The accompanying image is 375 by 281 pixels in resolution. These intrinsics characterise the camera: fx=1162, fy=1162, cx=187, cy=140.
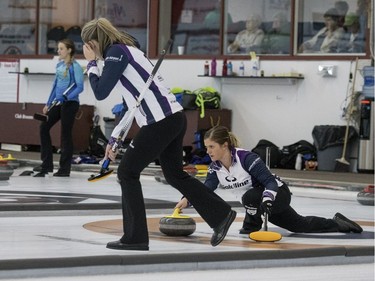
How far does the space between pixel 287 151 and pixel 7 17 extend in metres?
8.03

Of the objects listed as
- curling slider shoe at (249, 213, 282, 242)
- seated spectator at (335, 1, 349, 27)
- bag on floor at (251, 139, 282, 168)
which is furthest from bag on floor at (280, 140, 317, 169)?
curling slider shoe at (249, 213, 282, 242)

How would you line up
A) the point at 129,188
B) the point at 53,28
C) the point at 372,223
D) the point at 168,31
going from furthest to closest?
the point at 53,28 < the point at 168,31 < the point at 372,223 < the point at 129,188

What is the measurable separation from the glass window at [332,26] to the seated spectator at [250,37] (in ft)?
2.72

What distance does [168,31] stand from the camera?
71.7ft

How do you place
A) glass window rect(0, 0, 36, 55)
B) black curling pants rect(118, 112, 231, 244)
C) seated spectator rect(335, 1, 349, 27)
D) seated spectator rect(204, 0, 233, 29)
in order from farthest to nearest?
1. glass window rect(0, 0, 36, 55)
2. seated spectator rect(204, 0, 233, 29)
3. seated spectator rect(335, 1, 349, 27)
4. black curling pants rect(118, 112, 231, 244)

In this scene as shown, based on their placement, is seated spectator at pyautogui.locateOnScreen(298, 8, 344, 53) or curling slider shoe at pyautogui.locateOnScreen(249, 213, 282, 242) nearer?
curling slider shoe at pyautogui.locateOnScreen(249, 213, 282, 242)

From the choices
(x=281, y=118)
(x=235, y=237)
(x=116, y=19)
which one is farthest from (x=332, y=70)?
(x=235, y=237)

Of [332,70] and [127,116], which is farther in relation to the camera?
[332,70]

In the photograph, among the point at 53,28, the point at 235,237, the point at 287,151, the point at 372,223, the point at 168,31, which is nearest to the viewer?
the point at 235,237

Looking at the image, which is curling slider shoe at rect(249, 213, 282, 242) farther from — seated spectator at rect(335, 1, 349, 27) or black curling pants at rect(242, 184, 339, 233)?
seated spectator at rect(335, 1, 349, 27)

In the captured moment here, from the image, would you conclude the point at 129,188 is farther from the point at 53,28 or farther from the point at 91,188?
the point at 53,28

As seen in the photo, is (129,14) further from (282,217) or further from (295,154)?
(282,217)

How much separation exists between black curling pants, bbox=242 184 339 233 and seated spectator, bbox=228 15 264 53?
10.7 m

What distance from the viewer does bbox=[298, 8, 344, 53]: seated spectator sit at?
759 inches
